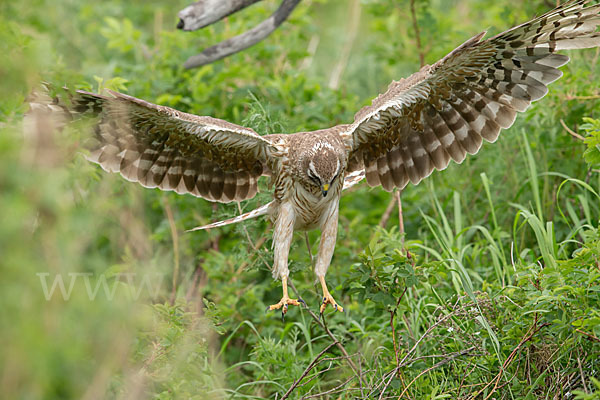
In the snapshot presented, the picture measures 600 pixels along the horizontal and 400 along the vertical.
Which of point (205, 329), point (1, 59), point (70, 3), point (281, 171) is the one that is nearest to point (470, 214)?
point (281, 171)

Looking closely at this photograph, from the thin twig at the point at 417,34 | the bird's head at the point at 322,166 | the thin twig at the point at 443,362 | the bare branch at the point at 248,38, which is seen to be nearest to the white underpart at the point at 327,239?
the bird's head at the point at 322,166

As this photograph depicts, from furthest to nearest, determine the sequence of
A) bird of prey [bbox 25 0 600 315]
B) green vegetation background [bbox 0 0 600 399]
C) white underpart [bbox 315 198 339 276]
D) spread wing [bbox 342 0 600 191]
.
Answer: white underpart [bbox 315 198 339 276]
bird of prey [bbox 25 0 600 315]
spread wing [bbox 342 0 600 191]
green vegetation background [bbox 0 0 600 399]

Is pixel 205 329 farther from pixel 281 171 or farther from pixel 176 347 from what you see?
pixel 281 171

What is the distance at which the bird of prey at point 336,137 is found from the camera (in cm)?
457

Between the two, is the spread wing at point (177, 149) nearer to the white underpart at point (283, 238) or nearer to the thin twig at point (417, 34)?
the white underpart at point (283, 238)

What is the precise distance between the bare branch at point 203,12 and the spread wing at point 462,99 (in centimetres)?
161

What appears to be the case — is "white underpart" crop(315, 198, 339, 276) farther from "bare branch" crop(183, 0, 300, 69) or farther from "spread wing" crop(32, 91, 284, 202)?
"bare branch" crop(183, 0, 300, 69)

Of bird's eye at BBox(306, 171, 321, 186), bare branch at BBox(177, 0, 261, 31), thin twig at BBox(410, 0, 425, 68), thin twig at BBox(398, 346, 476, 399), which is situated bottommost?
thin twig at BBox(398, 346, 476, 399)

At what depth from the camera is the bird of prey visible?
4574mm

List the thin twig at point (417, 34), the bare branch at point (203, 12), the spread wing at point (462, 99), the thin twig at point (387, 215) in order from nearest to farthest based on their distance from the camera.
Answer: the spread wing at point (462, 99) → the bare branch at point (203, 12) → the thin twig at point (387, 215) → the thin twig at point (417, 34)

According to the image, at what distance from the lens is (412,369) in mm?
4316

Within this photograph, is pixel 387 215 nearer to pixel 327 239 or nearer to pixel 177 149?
pixel 327 239

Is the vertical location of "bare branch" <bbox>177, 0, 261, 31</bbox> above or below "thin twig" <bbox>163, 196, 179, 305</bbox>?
above

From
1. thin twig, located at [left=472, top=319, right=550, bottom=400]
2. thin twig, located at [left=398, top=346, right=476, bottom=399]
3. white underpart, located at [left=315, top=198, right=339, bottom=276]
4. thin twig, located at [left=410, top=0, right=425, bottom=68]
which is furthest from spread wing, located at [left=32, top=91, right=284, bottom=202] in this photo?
thin twig, located at [left=410, top=0, right=425, bottom=68]
